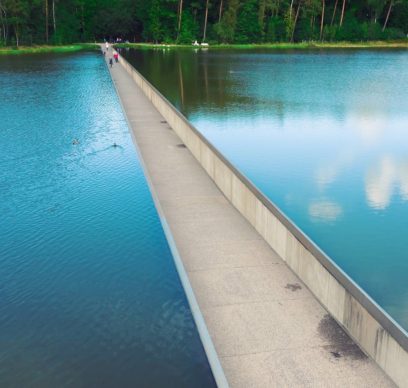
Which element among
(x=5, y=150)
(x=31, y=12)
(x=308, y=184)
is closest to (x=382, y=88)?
(x=308, y=184)

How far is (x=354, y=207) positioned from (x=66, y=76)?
40.8 m

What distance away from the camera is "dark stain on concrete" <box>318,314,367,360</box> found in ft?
27.6

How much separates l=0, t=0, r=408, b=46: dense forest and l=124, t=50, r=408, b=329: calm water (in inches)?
2056

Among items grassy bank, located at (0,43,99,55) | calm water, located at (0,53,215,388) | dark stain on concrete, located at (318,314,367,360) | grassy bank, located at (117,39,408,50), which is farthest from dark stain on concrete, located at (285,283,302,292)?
grassy bank, located at (117,39,408,50)

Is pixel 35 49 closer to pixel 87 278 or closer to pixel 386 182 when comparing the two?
pixel 386 182

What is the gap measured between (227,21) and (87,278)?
301 ft

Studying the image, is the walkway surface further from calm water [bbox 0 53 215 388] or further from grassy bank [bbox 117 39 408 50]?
grassy bank [bbox 117 39 408 50]

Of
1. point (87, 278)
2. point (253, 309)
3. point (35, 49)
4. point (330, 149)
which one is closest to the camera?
point (253, 309)

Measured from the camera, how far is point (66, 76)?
50.1 m

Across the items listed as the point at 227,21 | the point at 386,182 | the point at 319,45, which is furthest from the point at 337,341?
the point at 227,21

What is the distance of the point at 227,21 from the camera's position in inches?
3787

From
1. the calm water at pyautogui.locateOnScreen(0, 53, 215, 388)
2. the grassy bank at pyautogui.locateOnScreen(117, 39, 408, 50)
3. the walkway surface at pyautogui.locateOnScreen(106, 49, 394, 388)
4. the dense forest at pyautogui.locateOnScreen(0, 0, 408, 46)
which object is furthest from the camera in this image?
the dense forest at pyautogui.locateOnScreen(0, 0, 408, 46)

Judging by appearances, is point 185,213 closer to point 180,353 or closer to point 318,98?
point 180,353

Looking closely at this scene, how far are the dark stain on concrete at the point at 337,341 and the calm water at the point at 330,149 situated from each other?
1.65 metres
